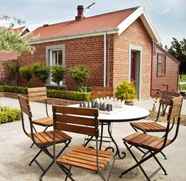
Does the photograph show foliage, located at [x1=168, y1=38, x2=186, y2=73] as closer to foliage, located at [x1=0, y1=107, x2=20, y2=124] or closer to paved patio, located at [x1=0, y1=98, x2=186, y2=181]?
foliage, located at [x1=0, y1=107, x2=20, y2=124]

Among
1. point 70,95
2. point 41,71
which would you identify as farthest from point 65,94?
point 41,71

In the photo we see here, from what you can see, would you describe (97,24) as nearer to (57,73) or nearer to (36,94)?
(57,73)

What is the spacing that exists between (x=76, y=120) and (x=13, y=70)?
12.6 meters

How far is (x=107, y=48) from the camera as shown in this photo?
11891 millimetres

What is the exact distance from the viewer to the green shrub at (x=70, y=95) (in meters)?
11.2

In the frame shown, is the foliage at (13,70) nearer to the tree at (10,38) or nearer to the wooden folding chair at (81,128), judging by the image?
the tree at (10,38)

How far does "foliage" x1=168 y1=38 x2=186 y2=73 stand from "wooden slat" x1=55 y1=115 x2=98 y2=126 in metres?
24.6

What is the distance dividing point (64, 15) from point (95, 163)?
736 inches

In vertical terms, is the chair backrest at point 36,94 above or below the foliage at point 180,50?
below

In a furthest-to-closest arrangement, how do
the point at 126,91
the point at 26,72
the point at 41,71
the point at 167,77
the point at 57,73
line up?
the point at 167,77
the point at 26,72
the point at 41,71
the point at 57,73
the point at 126,91

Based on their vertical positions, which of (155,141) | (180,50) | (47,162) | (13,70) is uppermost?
(180,50)

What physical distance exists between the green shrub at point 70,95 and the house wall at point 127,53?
1.54m

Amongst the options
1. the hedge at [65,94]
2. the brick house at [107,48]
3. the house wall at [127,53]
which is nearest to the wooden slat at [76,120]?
the hedge at [65,94]

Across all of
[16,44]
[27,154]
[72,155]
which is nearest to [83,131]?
[72,155]
